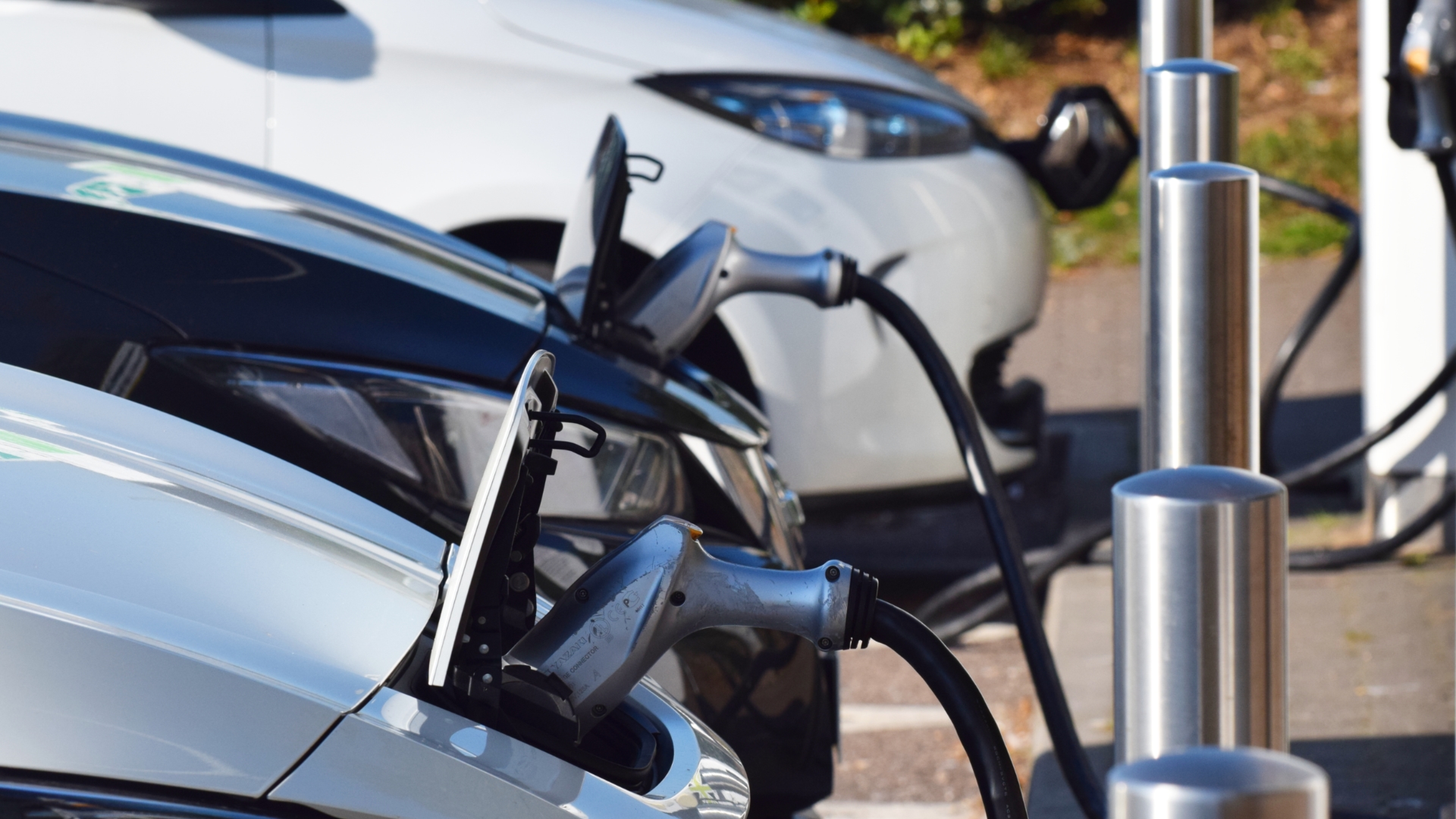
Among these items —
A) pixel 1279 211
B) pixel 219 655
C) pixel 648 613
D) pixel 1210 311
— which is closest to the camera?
pixel 219 655

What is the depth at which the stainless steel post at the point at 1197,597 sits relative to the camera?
1320 millimetres

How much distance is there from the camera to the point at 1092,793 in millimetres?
2627

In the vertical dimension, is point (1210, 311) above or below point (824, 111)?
below

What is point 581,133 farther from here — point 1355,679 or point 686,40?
point 1355,679

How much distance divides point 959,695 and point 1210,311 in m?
1.14

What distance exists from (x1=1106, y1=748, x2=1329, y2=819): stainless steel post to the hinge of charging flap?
1.73 feet

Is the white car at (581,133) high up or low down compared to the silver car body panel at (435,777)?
up

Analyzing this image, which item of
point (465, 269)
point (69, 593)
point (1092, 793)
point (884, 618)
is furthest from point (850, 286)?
point (69, 593)

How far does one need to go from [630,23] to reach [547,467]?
8.64 ft

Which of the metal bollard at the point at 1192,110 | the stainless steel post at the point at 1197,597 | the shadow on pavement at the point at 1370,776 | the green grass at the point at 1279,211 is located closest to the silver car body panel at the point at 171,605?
the stainless steel post at the point at 1197,597

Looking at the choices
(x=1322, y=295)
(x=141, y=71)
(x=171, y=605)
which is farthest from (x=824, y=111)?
(x=171, y=605)

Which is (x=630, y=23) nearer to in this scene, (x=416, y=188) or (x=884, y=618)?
(x=416, y=188)

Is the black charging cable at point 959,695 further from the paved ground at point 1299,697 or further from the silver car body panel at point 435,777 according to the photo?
the paved ground at point 1299,697

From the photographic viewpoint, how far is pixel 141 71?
11.9ft
